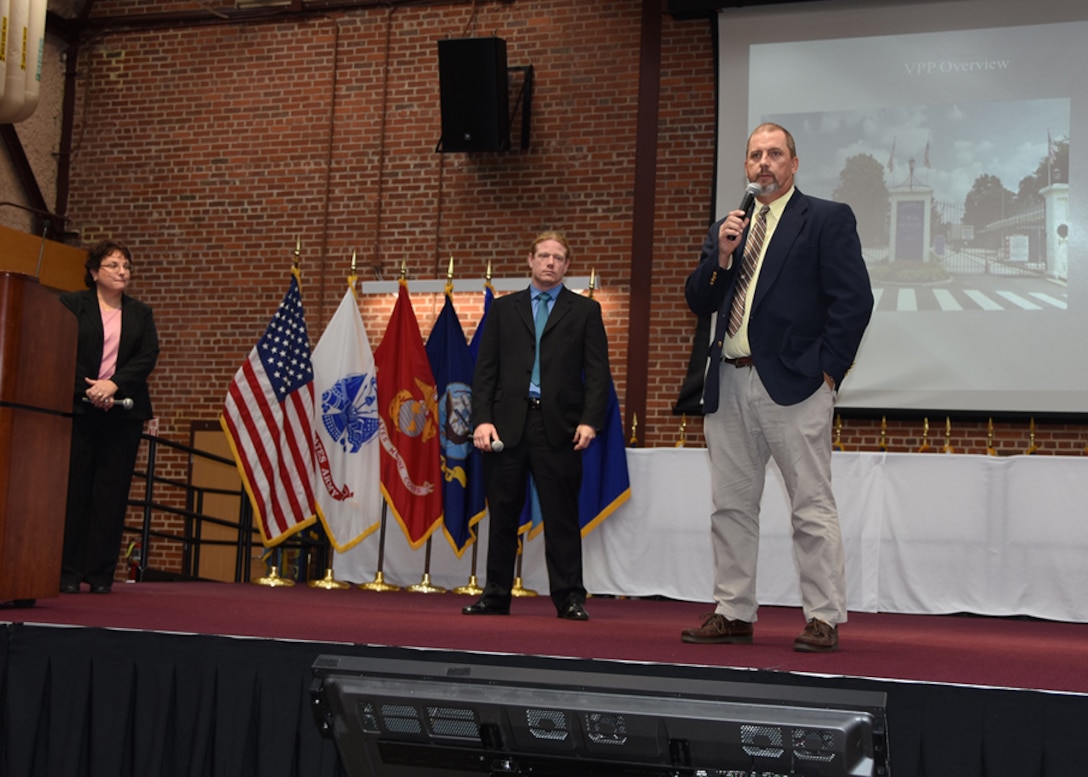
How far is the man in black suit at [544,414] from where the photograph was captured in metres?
4.70

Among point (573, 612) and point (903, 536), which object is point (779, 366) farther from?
point (903, 536)

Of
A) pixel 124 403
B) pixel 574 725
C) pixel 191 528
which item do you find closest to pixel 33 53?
pixel 191 528

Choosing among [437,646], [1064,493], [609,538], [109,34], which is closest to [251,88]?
[109,34]

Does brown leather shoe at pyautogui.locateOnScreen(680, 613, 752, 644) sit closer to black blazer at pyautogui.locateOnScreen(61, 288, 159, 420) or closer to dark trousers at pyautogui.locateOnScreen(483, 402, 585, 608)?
dark trousers at pyautogui.locateOnScreen(483, 402, 585, 608)

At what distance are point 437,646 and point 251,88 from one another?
7594 millimetres

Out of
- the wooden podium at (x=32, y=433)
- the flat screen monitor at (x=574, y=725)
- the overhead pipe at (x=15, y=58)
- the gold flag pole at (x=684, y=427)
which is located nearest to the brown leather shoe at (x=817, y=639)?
the flat screen monitor at (x=574, y=725)

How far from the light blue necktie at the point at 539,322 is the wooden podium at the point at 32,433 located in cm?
170

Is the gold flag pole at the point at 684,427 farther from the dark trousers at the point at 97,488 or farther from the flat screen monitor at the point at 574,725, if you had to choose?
the flat screen monitor at the point at 574,725

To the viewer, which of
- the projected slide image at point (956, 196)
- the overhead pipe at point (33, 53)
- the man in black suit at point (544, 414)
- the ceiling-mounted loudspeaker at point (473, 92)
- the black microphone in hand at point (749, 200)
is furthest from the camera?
the ceiling-mounted loudspeaker at point (473, 92)

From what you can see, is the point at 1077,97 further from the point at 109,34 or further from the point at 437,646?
the point at 109,34

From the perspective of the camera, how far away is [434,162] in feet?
30.3

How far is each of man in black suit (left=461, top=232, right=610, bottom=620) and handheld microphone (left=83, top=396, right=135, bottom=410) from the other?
1438 millimetres

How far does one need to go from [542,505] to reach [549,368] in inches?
21.1

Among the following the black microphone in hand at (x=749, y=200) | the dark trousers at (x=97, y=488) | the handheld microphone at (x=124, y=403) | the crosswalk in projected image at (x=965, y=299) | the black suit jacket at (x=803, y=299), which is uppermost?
the crosswalk in projected image at (x=965, y=299)
